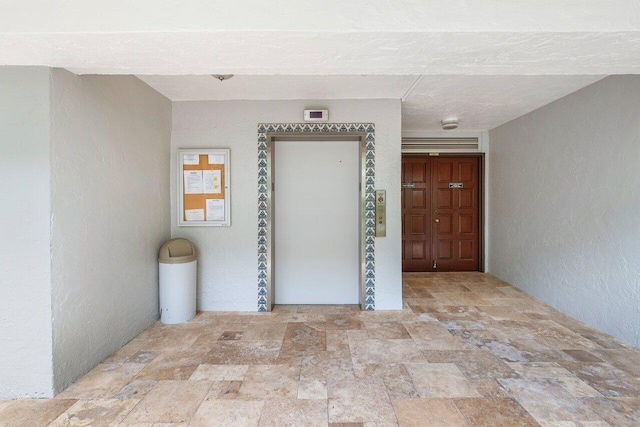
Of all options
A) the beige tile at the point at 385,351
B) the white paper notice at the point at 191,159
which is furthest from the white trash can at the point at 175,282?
the beige tile at the point at 385,351

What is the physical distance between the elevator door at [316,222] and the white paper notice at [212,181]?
632 mm

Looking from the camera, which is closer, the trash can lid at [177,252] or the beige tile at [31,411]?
the beige tile at [31,411]

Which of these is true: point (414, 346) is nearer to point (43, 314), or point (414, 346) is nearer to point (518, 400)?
point (518, 400)

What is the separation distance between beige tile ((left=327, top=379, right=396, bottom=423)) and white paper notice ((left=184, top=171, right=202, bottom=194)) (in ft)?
7.94

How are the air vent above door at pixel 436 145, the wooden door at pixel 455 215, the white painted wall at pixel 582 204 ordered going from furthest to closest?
the wooden door at pixel 455 215 → the air vent above door at pixel 436 145 → the white painted wall at pixel 582 204

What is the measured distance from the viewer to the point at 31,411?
1781 mm

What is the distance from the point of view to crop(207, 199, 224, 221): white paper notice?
133 inches

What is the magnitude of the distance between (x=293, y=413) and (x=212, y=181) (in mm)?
2459

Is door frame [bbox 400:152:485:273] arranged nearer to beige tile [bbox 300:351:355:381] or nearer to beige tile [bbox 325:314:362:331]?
beige tile [bbox 325:314:362:331]

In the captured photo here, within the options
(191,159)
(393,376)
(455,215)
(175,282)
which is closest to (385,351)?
(393,376)

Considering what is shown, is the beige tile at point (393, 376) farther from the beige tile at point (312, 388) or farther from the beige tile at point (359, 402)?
the beige tile at point (312, 388)

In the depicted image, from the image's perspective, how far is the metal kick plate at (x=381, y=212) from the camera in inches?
133

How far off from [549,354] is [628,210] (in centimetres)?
146

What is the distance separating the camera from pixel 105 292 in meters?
2.37
